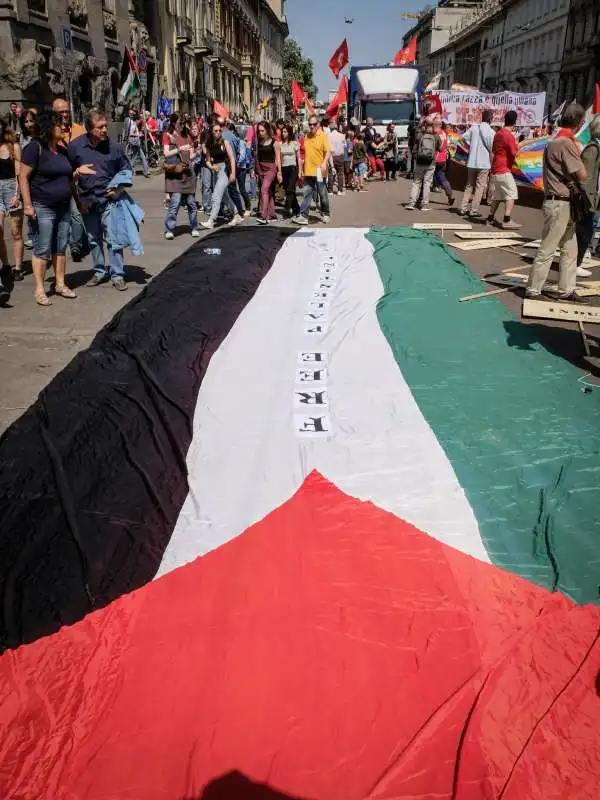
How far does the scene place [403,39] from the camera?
454 ft

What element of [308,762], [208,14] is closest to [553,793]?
[308,762]

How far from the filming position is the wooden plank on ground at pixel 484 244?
9008 millimetres

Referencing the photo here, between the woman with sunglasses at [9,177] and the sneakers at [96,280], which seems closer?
the woman with sunglasses at [9,177]

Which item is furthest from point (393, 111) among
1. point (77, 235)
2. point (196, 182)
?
point (77, 235)

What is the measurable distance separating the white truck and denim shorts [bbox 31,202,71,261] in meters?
19.4

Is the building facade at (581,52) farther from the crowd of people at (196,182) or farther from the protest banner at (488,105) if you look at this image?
the crowd of people at (196,182)

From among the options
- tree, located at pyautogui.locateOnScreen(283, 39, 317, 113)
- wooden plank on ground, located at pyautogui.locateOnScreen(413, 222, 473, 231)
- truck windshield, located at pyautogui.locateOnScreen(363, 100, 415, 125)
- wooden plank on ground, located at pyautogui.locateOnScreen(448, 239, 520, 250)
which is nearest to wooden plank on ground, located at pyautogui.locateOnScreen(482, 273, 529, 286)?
wooden plank on ground, located at pyautogui.locateOnScreen(448, 239, 520, 250)

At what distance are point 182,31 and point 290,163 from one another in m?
25.2

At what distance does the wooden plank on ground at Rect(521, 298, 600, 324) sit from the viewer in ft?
17.5

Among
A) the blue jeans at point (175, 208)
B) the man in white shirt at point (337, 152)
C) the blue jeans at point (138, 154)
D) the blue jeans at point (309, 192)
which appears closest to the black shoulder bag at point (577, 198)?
the blue jeans at point (175, 208)

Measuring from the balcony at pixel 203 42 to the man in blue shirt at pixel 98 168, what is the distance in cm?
3212

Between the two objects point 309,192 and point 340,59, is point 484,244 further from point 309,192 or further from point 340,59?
point 340,59

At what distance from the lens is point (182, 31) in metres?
31.4

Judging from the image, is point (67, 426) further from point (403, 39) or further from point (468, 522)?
point (403, 39)
